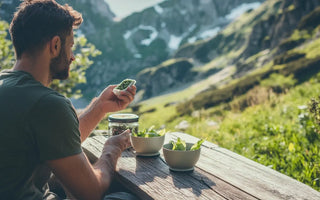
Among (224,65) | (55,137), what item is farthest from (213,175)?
(224,65)

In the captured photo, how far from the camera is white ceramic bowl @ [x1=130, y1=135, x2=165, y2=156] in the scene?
3.26 meters

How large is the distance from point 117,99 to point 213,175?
5.69ft

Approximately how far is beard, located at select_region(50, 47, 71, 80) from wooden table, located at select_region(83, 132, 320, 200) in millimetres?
1119

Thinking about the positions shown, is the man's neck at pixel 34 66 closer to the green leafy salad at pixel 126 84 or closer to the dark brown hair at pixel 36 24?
the dark brown hair at pixel 36 24

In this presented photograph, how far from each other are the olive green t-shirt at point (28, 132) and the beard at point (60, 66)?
1.30 feet

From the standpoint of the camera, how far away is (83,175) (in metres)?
2.40

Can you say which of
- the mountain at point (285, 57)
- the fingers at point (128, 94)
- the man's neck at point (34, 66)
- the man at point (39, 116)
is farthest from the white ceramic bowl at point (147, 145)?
the mountain at point (285, 57)

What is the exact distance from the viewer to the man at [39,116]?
2.13m

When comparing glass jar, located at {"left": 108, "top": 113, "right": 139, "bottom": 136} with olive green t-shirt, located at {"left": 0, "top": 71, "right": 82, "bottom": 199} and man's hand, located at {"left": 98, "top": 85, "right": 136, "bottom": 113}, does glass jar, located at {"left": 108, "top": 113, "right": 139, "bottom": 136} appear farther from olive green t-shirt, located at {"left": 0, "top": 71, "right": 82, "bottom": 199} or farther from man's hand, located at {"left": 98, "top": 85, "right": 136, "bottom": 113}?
olive green t-shirt, located at {"left": 0, "top": 71, "right": 82, "bottom": 199}

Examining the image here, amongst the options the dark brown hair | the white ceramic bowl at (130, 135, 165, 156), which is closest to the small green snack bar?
the white ceramic bowl at (130, 135, 165, 156)

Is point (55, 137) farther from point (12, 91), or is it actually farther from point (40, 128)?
point (12, 91)

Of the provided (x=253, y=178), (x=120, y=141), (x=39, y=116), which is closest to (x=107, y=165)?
(x=120, y=141)

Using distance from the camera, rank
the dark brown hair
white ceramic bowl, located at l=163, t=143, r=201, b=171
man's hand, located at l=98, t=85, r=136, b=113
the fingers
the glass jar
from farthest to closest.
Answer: man's hand, located at l=98, t=85, r=136, b=113 < the glass jar < the fingers < white ceramic bowl, located at l=163, t=143, r=201, b=171 < the dark brown hair

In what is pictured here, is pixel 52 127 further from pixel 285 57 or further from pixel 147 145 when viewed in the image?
pixel 285 57
